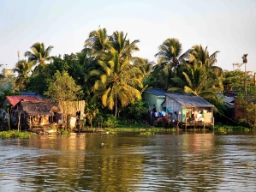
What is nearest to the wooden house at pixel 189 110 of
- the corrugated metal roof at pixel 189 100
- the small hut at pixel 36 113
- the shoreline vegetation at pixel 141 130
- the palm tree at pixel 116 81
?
the corrugated metal roof at pixel 189 100

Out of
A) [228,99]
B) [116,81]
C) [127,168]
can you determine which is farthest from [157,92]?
[127,168]

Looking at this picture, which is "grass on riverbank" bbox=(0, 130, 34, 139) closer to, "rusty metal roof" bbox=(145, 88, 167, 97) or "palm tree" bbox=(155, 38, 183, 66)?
"rusty metal roof" bbox=(145, 88, 167, 97)

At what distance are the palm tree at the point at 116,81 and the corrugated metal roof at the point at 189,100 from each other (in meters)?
3.20

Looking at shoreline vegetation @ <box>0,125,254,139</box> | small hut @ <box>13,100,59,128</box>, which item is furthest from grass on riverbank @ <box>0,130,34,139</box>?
small hut @ <box>13,100,59,128</box>

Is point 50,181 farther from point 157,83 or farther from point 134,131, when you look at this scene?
point 157,83

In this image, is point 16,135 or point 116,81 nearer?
point 16,135

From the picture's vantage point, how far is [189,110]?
38.6m

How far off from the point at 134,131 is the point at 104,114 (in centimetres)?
423

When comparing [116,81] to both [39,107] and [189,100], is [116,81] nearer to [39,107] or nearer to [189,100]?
[189,100]

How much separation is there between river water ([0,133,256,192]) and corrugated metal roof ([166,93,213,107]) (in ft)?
46.8

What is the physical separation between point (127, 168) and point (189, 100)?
2357cm

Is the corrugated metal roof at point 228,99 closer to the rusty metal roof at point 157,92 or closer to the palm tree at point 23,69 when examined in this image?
the rusty metal roof at point 157,92

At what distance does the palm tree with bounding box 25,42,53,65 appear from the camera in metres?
44.4

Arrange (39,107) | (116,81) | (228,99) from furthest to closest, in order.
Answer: (228,99) → (116,81) → (39,107)
